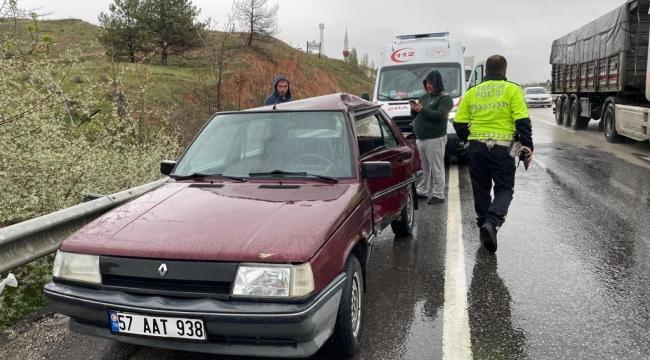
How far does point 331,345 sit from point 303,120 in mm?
1841

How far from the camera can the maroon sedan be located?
2.65 meters

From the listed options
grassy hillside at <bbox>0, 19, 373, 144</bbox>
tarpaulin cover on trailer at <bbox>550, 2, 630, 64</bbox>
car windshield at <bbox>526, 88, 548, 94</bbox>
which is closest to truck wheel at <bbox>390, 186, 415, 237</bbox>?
grassy hillside at <bbox>0, 19, 373, 144</bbox>

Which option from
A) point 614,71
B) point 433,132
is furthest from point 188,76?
point 433,132

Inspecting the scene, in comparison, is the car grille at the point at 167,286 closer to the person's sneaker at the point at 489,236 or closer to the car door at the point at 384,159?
the car door at the point at 384,159

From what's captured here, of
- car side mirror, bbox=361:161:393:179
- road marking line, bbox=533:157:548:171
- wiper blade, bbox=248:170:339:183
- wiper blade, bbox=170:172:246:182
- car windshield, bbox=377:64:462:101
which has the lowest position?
road marking line, bbox=533:157:548:171

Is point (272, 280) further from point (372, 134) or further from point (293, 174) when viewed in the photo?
point (372, 134)

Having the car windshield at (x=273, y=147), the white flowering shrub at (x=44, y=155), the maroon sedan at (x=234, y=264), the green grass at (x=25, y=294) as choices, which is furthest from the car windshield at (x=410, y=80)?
the green grass at (x=25, y=294)

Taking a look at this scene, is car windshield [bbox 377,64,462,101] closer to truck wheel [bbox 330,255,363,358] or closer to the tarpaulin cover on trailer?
the tarpaulin cover on trailer

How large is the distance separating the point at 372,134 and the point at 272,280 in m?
2.47

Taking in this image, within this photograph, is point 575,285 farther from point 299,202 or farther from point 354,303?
point 299,202

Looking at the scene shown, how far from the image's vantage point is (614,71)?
1312 centimetres

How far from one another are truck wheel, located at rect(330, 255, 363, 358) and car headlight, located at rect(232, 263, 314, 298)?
1.57 ft

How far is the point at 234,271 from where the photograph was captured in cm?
267

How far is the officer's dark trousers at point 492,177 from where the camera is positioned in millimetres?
5266
